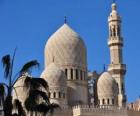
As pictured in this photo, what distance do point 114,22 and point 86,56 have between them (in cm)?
618

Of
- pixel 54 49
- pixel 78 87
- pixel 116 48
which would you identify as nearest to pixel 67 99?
pixel 78 87

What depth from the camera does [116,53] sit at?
4475 centimetres

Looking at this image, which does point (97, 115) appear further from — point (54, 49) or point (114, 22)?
point (114, 22)

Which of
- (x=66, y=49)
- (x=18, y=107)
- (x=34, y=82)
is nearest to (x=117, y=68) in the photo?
(x=66, y=49)

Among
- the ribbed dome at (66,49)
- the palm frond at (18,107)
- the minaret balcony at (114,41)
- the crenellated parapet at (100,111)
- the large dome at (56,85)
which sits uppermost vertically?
the minaret balcony at (114,41)

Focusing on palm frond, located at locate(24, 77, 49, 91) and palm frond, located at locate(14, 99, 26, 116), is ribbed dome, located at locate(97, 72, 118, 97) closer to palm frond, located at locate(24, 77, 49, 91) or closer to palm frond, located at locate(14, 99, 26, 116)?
palm frond, located at locate(14, 99, 26, 116)

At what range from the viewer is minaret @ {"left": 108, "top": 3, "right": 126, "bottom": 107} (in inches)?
1731

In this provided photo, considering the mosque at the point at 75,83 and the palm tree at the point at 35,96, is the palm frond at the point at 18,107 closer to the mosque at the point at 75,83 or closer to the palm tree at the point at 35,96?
the palm tree at the point at 35,96

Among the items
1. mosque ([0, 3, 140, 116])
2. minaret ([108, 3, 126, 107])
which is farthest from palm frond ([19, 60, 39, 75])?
minaret ([108, 3, 126, 107])

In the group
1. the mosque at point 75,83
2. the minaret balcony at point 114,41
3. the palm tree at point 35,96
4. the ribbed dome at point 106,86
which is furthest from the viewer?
the minaret balcony at point 114,41

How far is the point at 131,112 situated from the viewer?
37.6 metres

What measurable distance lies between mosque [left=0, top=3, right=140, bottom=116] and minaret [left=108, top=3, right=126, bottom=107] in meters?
0.46

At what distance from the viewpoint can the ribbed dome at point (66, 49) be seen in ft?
131

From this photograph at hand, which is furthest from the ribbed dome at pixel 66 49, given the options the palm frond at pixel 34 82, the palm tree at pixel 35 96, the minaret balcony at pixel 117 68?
the palm frond at pixel 34 82
